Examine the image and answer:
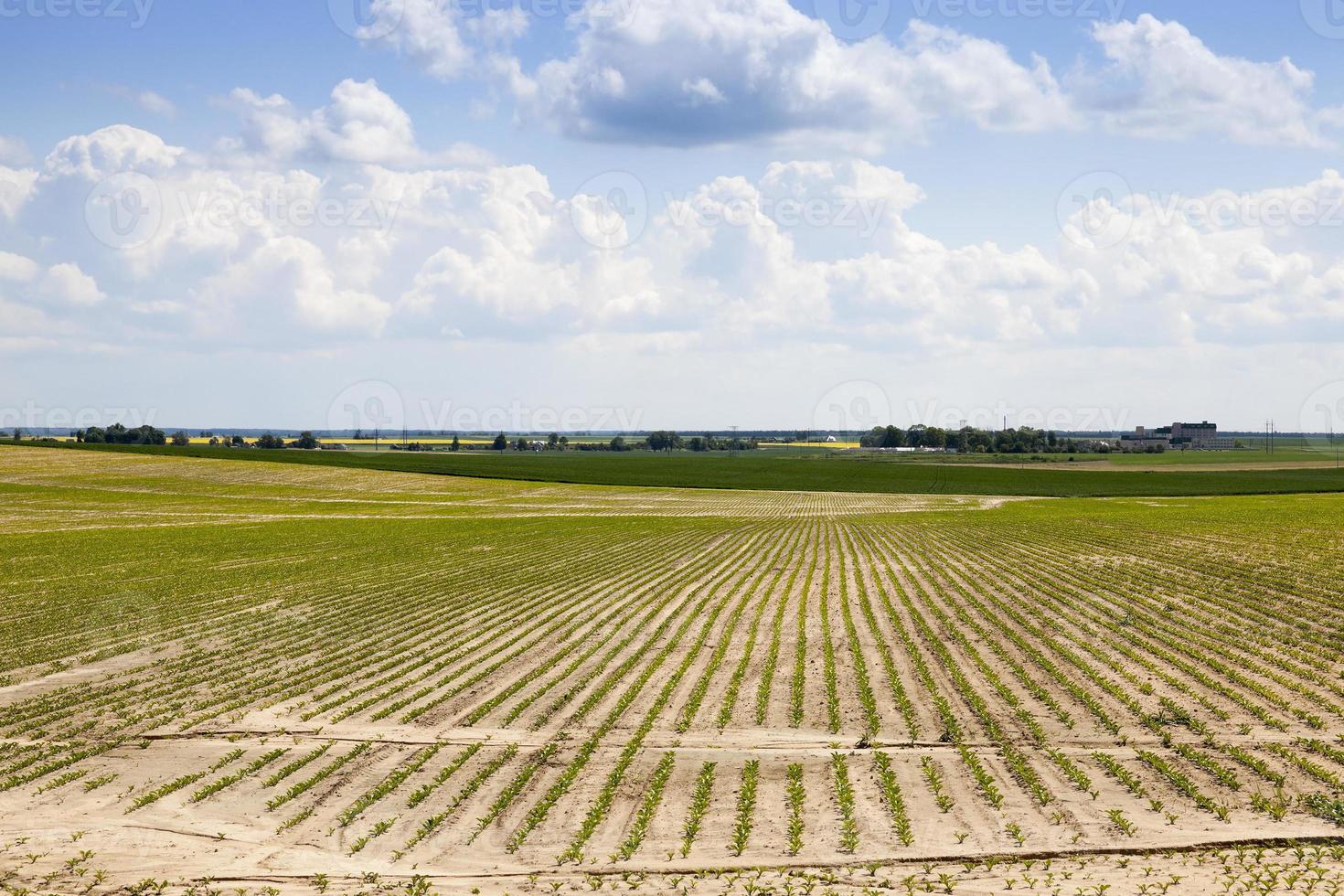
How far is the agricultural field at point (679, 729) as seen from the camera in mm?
10617

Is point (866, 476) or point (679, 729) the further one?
point (866, 476)

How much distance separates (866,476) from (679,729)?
10974cm

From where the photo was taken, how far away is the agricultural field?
34.8 ft

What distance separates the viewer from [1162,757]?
13398 millimetres

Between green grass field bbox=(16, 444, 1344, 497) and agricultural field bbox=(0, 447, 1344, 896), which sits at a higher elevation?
green grass field bbox=(16, 444, 1344, 497)

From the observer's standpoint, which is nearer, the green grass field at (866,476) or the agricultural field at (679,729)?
the agricultural field at (679,729)

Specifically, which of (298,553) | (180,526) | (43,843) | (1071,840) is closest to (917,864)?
(1071,840)

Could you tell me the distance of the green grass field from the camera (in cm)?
9969

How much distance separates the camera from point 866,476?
122 meters

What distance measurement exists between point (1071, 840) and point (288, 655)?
15956 millimetres

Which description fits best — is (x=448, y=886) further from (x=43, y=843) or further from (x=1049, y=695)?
(x=1049, y=695)

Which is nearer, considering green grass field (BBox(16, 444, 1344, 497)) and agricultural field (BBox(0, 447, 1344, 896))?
agricultural field (BBox(0, 447, 1344, 896))

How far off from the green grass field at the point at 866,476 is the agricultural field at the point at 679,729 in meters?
70.5

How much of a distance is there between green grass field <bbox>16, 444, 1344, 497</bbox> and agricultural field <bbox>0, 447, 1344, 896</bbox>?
70.5 meters
